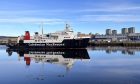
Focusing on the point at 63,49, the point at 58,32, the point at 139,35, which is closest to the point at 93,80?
the point at 63,49

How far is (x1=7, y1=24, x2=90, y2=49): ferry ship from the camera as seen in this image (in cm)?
6981

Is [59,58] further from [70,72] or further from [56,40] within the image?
[56,40]

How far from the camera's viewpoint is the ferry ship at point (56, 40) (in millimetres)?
69812

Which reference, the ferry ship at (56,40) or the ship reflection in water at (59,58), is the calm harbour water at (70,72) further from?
the ferry ship at (56,40)

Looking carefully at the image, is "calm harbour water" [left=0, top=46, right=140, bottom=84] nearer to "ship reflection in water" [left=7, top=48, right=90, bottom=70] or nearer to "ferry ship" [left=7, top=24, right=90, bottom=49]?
"ship reflection in water" [left=7, top=48, right=90, bottom=70]

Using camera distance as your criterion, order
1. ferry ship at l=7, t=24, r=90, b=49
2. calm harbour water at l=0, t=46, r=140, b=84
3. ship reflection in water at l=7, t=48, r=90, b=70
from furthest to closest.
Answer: ferry ship at l=7, t=24, r=90, b=49 → ship reflection in water at l=7, t=48, r=90, b=70 → calm harbour water at l=0, t=46, r=140, b=84

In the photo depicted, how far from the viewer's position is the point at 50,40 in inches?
2867

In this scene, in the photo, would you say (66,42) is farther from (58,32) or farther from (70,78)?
(70,78)

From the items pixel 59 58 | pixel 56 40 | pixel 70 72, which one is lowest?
pixel 59 58

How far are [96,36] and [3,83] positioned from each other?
147 m

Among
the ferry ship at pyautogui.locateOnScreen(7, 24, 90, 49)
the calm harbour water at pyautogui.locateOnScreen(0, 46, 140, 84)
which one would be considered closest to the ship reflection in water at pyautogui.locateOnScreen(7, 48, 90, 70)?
the calm harbour water at pyautogui.locateOnScreen(0, 46, 140, 84)

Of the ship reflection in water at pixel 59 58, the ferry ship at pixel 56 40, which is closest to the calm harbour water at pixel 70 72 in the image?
the ship reflection in water at pixel 59 58

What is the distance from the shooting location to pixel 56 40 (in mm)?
71625

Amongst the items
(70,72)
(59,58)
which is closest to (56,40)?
(59,58)
